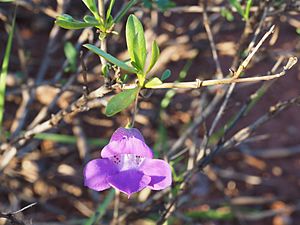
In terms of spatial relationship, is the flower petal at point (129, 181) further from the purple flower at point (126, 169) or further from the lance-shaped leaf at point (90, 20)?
the lance-shaped leaf at point (90, 20)

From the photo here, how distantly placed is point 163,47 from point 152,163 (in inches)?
46.6

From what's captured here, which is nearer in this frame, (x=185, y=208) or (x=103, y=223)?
(x=103, y=223)

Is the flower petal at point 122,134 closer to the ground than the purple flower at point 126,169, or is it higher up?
higher up

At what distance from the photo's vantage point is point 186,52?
2.45 metres

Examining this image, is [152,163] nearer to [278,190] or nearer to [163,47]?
[163,47]

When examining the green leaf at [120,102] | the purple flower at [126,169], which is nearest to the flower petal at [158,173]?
the purple flower at [126,169]

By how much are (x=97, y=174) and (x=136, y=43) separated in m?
0.27

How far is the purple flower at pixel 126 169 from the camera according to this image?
1116 millimetres

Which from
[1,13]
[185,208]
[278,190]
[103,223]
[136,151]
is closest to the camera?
[136,151]

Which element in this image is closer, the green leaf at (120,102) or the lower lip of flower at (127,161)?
the green leaf at (120,102)

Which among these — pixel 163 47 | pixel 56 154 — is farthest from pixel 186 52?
pixel 56 154

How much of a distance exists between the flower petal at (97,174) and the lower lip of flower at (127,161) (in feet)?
0.13

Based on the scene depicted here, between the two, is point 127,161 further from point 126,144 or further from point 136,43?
point 136,43

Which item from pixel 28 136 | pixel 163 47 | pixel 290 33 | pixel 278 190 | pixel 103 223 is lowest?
pixel 278 190
